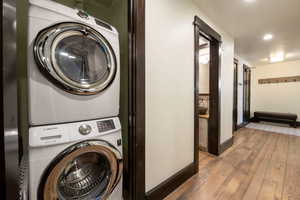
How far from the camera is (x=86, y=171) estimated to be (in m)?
1.04

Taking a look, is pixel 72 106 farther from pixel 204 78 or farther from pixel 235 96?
pixel 235 96

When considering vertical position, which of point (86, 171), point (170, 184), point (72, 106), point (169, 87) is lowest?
point (170, 184)

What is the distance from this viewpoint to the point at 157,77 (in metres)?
1.46

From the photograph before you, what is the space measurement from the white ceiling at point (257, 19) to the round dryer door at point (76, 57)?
167 cm

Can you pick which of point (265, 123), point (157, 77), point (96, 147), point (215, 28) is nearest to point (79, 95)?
point (96, 147)

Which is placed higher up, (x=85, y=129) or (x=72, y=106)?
(x=72, y=106)

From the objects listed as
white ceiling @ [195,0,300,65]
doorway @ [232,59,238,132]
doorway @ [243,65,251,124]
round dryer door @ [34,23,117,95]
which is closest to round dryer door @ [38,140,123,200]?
round dryer door @ [34,23,117,95]

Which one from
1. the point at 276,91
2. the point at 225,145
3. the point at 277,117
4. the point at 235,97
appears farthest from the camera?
the point at 276,91

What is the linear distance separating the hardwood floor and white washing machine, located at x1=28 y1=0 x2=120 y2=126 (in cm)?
141

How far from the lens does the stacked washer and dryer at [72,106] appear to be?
2.57 ft

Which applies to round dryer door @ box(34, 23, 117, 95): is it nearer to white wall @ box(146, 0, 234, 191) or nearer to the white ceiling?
white wall @ box(146, 0, 234, 191)

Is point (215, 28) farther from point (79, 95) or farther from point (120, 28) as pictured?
point (79, 95)

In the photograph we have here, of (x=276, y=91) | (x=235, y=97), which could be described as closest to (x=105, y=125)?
(x=235, y=97)

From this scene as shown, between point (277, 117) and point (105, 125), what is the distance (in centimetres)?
665
